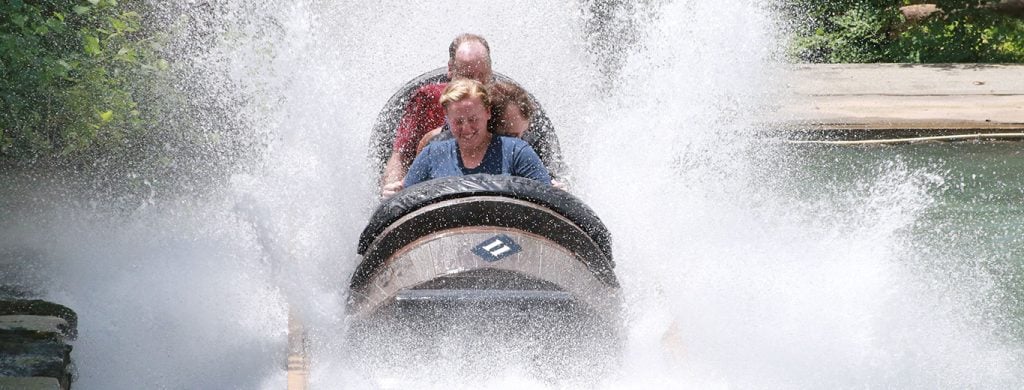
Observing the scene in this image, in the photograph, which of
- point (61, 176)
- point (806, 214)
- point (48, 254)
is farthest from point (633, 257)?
point (61, 176)

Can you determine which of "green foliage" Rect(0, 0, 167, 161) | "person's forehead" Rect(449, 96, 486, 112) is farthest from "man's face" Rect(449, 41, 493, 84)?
"green foliage" Rect(0, 0, 167, 161)

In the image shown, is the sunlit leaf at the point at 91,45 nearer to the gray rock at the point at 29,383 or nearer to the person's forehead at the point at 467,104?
the person's forehead at the point at 467,104

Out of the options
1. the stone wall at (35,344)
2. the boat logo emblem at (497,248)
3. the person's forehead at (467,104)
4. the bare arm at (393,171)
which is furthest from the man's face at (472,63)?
the stone wall at (35,344)

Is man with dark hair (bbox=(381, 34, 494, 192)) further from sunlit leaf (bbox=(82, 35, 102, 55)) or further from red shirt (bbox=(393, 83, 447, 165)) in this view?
sunlit leaf (bbox=(82, 35, 102, 55))

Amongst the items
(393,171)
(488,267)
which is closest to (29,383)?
(488,267)

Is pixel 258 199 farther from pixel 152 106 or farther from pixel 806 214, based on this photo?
pixel 806 214

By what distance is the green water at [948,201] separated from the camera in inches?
200

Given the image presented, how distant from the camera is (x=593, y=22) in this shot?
9.07m

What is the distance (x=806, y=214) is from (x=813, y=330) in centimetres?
173

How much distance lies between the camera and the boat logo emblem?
337 cm

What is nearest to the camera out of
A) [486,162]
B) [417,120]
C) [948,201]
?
[486,162]

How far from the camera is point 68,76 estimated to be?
16.5 ft

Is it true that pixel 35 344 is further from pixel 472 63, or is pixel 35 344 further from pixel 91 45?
pixel 472 63

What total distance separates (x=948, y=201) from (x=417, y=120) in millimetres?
3134
